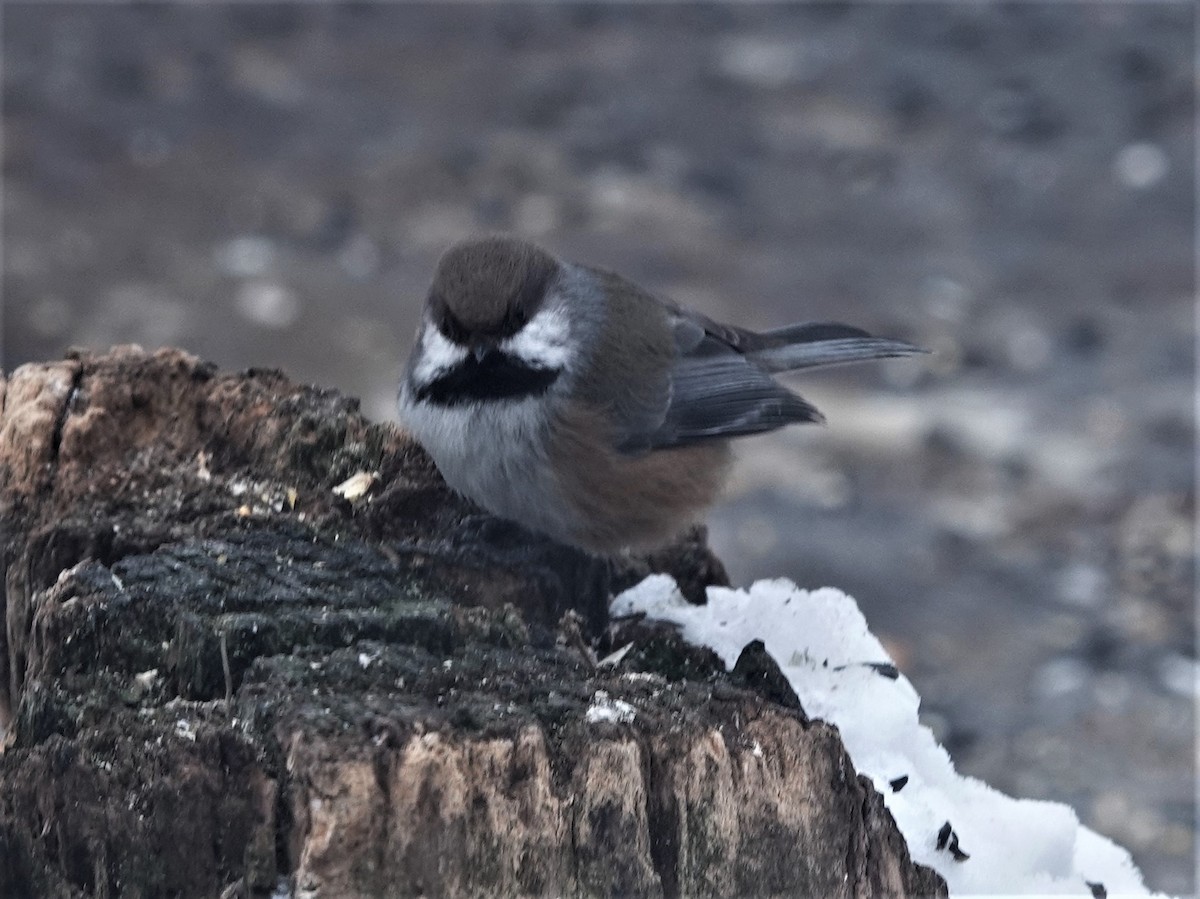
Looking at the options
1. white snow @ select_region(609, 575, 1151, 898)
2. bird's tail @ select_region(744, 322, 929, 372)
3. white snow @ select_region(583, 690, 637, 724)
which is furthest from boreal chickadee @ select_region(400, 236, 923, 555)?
white snow @ select_region(583, 690, 637, 724)

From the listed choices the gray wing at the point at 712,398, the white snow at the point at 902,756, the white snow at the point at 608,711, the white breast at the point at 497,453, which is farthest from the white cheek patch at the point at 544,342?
the white snow at the point at 608,711

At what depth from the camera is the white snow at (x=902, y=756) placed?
3529 mm

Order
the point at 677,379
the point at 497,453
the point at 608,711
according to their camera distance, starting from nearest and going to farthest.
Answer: the point at 608,711 < the point at 497,453 < the point at 677,379

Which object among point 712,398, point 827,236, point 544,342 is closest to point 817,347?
point 712,398

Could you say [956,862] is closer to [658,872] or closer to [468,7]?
[658,872]

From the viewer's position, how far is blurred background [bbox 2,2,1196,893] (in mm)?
7699

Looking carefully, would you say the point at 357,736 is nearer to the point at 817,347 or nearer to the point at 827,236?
the point at 817,347

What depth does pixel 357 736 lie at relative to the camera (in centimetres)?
273

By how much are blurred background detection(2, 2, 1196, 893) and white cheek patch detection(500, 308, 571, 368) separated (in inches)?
114

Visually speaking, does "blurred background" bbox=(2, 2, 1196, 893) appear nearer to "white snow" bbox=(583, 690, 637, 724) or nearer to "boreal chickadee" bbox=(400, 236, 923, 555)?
"boreal chickadee" bbox=(400, 236, 923, 555)

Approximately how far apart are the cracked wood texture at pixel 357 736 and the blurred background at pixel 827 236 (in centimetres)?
338

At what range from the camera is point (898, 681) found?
382 centimetres

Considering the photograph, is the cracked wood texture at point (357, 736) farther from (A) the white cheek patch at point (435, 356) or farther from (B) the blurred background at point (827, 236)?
(B) the blurred background at point (827, 236)

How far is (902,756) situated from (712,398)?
5.39 feet
